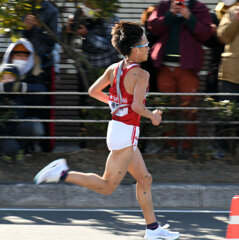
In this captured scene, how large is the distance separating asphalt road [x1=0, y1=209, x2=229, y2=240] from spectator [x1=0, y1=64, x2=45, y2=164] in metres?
1.17

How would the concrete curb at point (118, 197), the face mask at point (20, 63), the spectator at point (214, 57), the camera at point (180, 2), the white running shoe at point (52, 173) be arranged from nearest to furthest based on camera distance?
the white running shoe at point (52, 173)
the concrete curb at point (118, 197)
the camera at point (180, 2)
the face mask at point (20, 63)
the spectator at point (214, 57)

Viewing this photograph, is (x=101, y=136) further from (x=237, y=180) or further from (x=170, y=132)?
(x=237, y=180)

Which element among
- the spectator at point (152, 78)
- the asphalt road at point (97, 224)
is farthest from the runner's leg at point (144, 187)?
the spectator at point (152, 78)

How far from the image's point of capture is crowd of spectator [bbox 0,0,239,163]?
802 cm

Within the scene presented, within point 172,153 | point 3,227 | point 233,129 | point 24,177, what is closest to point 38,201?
point 24,177

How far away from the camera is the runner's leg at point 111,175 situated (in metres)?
5.55

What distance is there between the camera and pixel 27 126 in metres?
8.09

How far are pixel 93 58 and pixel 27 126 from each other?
56.7 inches

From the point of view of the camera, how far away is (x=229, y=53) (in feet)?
26.9

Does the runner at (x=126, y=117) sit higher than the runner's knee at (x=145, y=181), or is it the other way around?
the runner at (x=126, y=117)

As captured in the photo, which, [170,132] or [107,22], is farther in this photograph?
[107,22]

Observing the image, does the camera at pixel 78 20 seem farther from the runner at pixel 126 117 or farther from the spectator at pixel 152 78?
the runner at pixel 126 117

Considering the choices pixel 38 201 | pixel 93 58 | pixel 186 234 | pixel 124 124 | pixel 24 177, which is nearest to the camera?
pixel 124 124

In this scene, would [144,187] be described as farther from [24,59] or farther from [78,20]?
[78,20]
